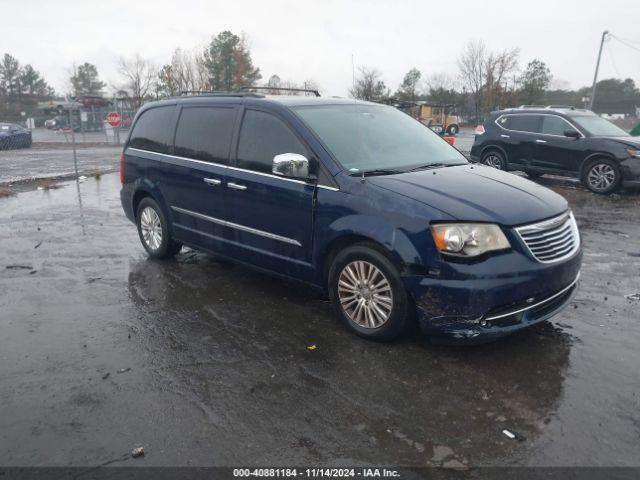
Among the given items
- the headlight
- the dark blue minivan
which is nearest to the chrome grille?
the dark blue minivan

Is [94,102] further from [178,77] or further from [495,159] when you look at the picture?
[495,159]

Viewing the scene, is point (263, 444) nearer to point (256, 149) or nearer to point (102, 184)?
point (256, 149)

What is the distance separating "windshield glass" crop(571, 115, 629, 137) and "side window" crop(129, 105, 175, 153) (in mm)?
9202

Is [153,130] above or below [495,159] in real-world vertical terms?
above

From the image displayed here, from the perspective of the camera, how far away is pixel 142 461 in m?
2.83

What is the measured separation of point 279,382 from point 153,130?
154 inches

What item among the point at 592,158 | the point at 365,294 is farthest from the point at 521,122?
the point at 365,294

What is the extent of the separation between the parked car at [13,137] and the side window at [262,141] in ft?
86.2

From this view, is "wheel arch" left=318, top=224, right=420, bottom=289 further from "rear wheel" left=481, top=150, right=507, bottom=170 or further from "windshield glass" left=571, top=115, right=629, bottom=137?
"rear wheel" left=481, top=150, right=507, bottom=170

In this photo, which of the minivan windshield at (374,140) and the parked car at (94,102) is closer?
the minivan windshield at (374,140)

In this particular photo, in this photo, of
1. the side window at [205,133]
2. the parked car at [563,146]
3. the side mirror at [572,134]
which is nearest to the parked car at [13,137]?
the parked car at [563,146]

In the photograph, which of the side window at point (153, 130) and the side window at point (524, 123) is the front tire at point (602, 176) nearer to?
the side window at point (524, 123)

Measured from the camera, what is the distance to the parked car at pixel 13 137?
2650 cm

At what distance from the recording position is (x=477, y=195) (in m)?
3.97
